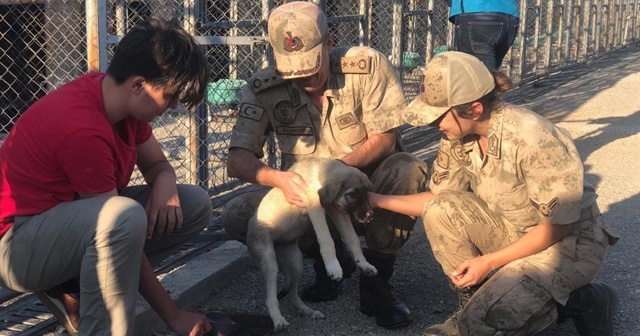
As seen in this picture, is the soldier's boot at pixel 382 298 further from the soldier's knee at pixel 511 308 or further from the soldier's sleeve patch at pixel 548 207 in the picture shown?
the soldier's sleeve patch at pixel 548 207

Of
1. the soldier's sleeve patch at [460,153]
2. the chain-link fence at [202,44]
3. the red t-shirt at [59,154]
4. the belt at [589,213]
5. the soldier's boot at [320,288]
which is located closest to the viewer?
the red t-shirt at [59,154]

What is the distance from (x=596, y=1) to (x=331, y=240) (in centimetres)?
1685

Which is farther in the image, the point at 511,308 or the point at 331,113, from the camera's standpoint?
the point at 331,113

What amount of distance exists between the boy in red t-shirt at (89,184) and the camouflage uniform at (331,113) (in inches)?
40.5

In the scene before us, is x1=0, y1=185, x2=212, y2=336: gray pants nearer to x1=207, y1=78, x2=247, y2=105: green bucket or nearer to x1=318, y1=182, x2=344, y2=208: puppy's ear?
x1=318, y1=182, x2=344, y2=208: puppy's ear

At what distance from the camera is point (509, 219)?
357 cm

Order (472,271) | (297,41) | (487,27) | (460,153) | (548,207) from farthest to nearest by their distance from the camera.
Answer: (487,27) < (297,41) < (460,153) < (472,271) < (548,207)

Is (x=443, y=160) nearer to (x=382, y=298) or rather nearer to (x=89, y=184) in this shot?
(x=382, y=298)

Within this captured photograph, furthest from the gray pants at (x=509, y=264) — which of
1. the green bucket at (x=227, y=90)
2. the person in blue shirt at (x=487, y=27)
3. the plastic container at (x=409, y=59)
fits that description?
the plastic container at (x=409, y=59)

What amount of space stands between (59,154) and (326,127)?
1617 millimetres

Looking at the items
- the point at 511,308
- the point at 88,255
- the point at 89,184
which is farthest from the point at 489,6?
the point at 88,255

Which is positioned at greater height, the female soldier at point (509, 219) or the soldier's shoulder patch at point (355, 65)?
the soldier's shoulder patch at point (355, 65)

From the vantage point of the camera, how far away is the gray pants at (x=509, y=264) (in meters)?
3.34

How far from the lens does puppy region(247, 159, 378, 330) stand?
12.4 feet
